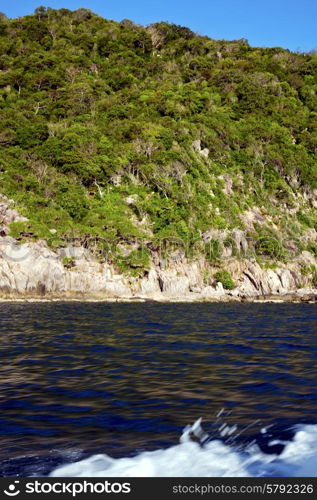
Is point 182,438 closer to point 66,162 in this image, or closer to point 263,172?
point 66,162

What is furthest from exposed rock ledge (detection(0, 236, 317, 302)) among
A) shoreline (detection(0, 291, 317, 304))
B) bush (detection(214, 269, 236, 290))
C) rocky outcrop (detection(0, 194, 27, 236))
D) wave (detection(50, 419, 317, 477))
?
wave (detection(50, 419, 317, 477))

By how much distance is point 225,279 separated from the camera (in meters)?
59.9

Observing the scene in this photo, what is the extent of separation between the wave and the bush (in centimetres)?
5445

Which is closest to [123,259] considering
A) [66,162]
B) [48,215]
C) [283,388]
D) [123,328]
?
[48,215]

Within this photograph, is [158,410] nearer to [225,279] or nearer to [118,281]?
[118,281]

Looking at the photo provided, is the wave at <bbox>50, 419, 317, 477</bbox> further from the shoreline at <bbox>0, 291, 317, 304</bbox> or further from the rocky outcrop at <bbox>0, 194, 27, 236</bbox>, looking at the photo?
the rocky outcrop at <bbox>0, 194, 27, 236</bbox>

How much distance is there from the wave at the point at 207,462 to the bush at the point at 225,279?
54449 mm

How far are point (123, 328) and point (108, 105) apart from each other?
242ft

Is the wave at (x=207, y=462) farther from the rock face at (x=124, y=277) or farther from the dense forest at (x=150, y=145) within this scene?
the dense forest at (x=150, y=145)

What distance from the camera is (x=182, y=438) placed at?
5.99 metres

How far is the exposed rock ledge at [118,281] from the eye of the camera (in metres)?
50.4

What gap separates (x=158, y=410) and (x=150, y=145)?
69.6m

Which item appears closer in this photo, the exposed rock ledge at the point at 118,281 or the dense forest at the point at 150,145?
the exposed rock ledge at the point at 118,281

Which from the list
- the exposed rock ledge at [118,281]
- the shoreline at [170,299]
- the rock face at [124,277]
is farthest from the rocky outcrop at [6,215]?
the shoreline at [170,299]
